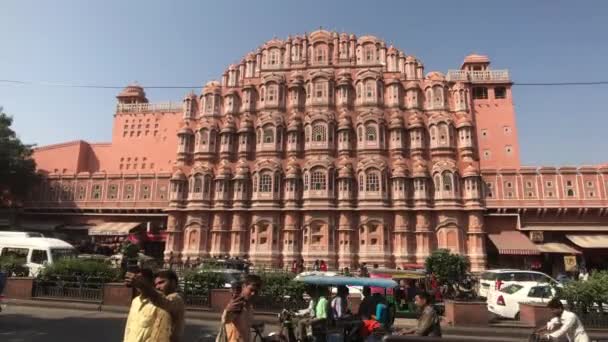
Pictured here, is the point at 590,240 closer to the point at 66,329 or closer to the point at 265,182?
the point at 265,182

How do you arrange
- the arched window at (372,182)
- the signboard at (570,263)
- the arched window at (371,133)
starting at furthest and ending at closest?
the arched window at (371,133) < the arched window at (372,182) < the signboard at (570,263)

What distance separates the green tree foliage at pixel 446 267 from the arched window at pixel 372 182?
401 inches

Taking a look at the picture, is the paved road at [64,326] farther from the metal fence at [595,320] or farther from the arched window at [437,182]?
the arched window at [437,182]

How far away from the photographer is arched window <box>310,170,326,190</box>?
30531mm

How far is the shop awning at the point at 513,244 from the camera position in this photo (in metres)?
26.8

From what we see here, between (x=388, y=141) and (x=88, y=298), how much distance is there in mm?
24206

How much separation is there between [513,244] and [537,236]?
2193 mm

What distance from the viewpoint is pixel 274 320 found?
12.4 meters

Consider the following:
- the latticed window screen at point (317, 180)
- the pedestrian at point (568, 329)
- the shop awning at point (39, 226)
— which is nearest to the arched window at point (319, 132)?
the latticed window screen at point (317, 180)

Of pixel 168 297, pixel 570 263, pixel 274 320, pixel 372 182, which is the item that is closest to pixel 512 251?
pixel 570 263

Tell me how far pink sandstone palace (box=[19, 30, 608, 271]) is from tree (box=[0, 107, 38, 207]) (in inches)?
87.1

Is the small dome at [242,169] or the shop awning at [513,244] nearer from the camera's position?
the shop awning at [513,244]

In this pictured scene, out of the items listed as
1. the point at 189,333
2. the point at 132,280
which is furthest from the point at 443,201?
the point at 132,280

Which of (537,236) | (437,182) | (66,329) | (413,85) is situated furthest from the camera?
(413,85)
